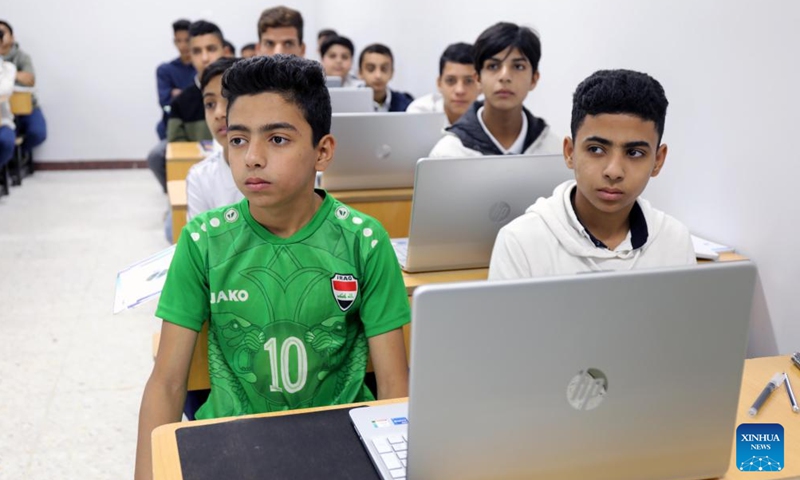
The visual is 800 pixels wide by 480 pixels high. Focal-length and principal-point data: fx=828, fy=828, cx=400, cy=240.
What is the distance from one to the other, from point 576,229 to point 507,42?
3.96 ft

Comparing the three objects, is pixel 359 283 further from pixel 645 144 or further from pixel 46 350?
pixel 46 350

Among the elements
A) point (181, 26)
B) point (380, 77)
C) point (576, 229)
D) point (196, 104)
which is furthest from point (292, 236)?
point (181, 26)

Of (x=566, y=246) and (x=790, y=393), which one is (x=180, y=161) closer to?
(x=566, y=246)

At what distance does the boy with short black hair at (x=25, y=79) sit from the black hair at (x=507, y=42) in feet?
15.1

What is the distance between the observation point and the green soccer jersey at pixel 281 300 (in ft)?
4.22

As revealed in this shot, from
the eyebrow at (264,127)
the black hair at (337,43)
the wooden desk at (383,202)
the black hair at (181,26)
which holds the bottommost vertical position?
the wooden desk at (383,202)

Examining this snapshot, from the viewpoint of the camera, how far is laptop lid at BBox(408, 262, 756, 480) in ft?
2.45

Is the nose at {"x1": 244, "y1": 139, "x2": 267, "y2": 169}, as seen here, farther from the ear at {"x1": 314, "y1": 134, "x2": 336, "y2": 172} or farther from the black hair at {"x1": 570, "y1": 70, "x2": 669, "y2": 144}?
the black hair at {"x1": 570, "y1": 70, "x2": 669, "y2": 144}

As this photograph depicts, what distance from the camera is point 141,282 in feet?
4.60

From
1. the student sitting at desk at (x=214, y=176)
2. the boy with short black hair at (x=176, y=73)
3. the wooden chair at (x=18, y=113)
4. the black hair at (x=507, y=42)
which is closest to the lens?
the student sitting at desk at (x=214, y=176)

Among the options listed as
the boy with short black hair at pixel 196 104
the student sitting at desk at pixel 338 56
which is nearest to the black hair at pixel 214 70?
the boy with short black hair at pixel 196 104

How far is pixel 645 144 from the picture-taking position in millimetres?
1470

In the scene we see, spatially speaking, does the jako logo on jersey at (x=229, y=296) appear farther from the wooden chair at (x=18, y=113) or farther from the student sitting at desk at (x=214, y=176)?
the wooden chair at (x=18, y=113)

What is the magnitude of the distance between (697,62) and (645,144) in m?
0.87
